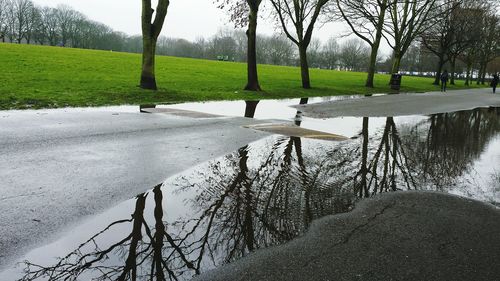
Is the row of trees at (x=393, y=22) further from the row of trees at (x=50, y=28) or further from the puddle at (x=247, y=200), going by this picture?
the row of trees at (x=50, y=28)

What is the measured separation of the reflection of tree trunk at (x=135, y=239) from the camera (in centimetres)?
297

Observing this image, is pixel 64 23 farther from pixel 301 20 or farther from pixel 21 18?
pixel 301 20

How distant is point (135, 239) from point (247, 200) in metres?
1.50

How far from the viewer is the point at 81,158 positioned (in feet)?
20.4

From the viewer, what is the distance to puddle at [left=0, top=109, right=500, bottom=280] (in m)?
3.16

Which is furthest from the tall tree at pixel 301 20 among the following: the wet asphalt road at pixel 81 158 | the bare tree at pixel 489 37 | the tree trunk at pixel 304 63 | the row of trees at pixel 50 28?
the row of trees at pixel 50 28

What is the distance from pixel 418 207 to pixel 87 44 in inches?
4175

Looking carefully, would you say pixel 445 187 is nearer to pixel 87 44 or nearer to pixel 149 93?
pixel 149 93

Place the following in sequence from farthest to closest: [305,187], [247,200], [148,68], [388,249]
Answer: [148,68] < [305,187] < [247,200] < [388,249]

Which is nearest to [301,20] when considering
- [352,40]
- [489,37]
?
[489,37]

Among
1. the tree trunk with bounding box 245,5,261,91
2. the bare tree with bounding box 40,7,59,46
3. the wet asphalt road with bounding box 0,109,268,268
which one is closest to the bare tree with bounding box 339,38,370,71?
the bare tree with bounding box 40,7,59,46

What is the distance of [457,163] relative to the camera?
6906 mm

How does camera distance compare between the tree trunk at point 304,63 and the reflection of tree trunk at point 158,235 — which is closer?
the reflection of tree trunk at point 158,235

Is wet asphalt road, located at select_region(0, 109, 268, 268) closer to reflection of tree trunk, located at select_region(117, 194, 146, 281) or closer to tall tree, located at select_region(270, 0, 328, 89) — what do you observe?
reflection of tree trunk, located at select_region(117, 194, 146, 281)
